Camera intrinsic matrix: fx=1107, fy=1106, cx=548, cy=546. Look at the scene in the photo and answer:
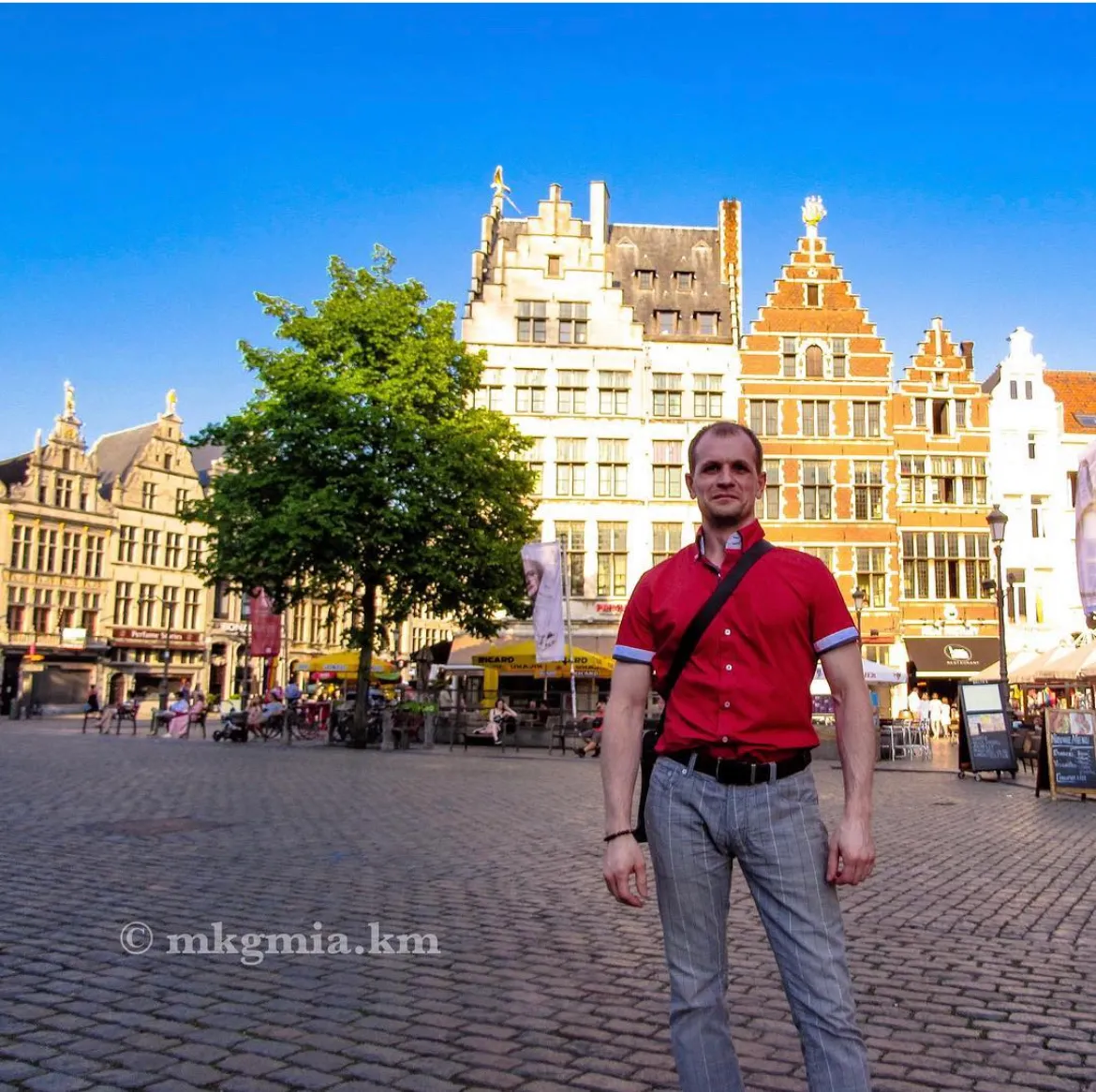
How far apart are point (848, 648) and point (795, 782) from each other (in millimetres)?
387

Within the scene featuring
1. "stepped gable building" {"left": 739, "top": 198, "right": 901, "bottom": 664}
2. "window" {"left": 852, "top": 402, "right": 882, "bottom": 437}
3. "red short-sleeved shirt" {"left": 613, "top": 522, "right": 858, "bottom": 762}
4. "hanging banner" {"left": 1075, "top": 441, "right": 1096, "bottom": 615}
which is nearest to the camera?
"red short-sleeved shirt" {"left": 613, "top": 522, "right": 858, "bottom": 762}

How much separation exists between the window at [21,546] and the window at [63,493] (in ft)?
8.29

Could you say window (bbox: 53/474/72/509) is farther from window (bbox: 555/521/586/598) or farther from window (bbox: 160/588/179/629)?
window (bbox: 555/521/586/598)

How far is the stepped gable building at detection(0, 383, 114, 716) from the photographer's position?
194ft

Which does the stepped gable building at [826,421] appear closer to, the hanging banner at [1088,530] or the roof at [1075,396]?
the roof at [1075,396]

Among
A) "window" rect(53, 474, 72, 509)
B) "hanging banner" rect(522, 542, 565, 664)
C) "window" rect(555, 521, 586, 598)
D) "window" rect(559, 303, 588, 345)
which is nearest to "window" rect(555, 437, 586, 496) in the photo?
"window" rect(555, 521, 586, 598)

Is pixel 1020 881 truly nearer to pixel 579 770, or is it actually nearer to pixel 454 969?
pixel 454 969

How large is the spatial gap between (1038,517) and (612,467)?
59.2ft

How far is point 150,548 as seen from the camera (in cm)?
6769

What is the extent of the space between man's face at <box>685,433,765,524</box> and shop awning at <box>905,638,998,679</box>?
4094 centimetres

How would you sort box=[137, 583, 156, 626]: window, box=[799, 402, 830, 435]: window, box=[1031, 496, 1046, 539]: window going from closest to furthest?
box=[799, 402, 830, 435]: window, box=[1031, 496, 1046, 539]: window, box=[137, 583, 156, 626]: window

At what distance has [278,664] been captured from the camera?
245ft

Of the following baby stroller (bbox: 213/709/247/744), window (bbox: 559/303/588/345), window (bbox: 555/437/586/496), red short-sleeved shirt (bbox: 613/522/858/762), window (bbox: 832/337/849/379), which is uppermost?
window (bbox: 559/303/588/345)

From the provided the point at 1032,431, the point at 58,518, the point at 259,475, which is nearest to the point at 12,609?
the point at 58,518
